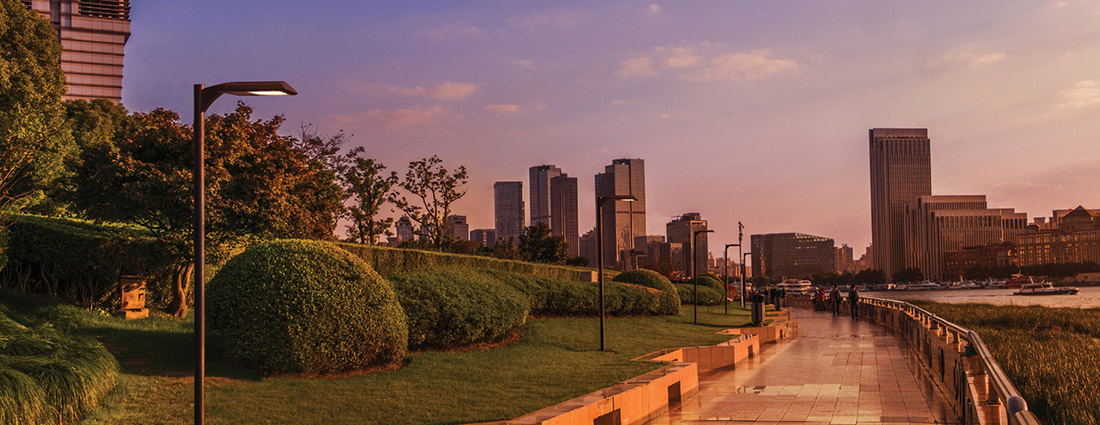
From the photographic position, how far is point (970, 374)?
11.4 m

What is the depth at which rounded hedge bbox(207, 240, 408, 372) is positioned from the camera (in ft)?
41.4

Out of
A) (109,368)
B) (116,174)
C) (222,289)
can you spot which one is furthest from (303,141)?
(109,368)

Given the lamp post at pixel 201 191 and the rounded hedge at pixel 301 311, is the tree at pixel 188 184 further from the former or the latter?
the lamp post at pixel 201 191

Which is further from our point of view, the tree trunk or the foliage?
the tree trunk

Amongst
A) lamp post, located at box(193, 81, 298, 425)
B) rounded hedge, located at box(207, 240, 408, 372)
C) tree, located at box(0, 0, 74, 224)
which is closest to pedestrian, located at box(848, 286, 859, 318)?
rounded hedge, located at box(207, 240, 408, 372)

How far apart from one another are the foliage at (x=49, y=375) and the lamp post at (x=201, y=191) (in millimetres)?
2311

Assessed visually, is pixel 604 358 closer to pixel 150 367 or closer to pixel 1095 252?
pixel 150 367

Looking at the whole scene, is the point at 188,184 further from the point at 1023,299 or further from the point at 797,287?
the point at 797,287

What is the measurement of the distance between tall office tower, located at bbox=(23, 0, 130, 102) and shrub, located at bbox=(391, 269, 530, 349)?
119 m

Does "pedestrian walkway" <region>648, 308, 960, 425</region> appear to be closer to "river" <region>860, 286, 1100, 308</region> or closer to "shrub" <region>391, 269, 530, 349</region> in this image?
"shrub" <region>391, 269, 530, 349</region>

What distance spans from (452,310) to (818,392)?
25.2ft

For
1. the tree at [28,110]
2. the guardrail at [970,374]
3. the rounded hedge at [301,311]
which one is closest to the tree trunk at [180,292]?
the tree at [28,110]

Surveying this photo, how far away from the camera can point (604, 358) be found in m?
17.7

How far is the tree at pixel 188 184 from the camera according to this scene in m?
15.1
